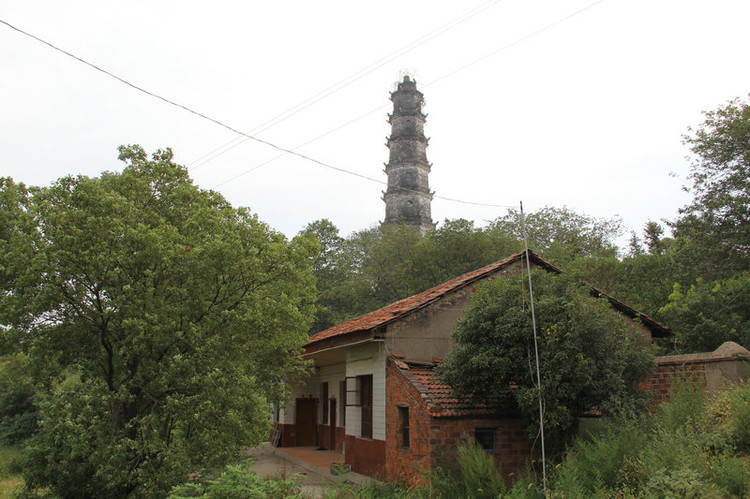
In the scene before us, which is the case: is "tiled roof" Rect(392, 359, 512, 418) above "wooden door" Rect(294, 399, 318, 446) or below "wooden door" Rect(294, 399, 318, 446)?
above

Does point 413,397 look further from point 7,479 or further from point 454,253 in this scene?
point 454,253

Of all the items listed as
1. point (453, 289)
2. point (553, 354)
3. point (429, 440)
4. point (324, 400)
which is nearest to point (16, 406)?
point (324, 400)

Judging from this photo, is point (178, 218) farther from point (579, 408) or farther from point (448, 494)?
point (579, 408)

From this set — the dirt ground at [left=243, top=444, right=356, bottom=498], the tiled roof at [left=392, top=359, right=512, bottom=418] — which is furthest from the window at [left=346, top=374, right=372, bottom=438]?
the tiled roof at [left=392, top=359, right=512, bottom=418]

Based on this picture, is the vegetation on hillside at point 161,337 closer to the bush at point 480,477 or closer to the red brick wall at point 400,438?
the bush at point 480,477

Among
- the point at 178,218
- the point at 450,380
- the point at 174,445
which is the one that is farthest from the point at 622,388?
the point at 178,218

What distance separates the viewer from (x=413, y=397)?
11.2m

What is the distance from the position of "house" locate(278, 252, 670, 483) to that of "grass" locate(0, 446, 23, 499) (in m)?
8.08

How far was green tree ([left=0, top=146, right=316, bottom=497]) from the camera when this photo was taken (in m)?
9.30

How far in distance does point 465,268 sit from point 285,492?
2271 cm

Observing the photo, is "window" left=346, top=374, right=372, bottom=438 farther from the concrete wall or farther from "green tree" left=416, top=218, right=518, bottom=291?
"green tree" left=416, top=218, right=518, bottom=291

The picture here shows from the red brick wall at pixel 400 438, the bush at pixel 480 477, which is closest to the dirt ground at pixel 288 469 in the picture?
the red brick wall at pixel 400 438

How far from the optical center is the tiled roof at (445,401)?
10.5 m

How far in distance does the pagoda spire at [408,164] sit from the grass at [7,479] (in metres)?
29.8
